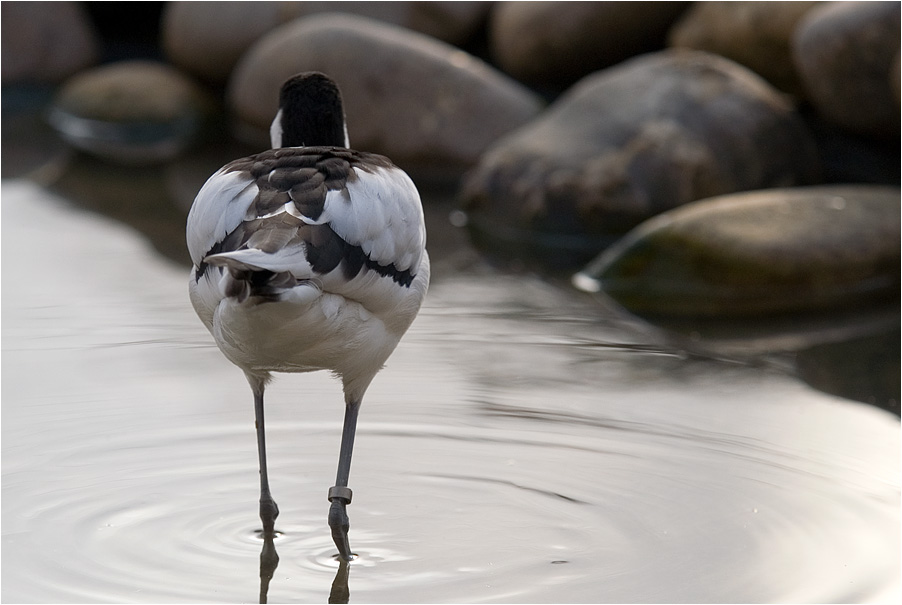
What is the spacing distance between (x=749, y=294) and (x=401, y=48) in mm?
4188

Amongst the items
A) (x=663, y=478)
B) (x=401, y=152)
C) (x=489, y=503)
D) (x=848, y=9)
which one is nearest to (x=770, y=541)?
(x=663, y=478)

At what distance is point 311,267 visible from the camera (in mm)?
2980

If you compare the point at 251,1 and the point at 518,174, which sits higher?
the point at 251,1

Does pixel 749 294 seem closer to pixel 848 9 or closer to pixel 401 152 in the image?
pixel 848 9

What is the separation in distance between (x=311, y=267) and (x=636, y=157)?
5352 millimetres

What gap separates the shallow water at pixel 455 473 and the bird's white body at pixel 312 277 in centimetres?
58

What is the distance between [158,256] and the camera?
23.6 feet

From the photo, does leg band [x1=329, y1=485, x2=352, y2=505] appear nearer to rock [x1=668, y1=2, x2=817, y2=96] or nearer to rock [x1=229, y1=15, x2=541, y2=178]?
rock [x1=229, y1=15, x2=541, y2=178]

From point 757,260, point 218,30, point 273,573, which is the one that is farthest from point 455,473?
point 218,30

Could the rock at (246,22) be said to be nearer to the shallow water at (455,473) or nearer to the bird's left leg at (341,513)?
the shallow water at (455,473)

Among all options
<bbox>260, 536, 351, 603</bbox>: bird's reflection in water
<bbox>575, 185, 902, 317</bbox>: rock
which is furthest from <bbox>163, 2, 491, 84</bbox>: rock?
<bbox>260, 536, 351, 603</bbox>: bird's reflection in water

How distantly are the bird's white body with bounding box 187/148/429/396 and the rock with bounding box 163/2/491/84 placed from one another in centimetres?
780

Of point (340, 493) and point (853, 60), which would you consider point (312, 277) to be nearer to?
point (340, 493)

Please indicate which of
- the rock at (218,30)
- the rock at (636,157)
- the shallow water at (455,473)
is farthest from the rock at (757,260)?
the rock at (218,30)
